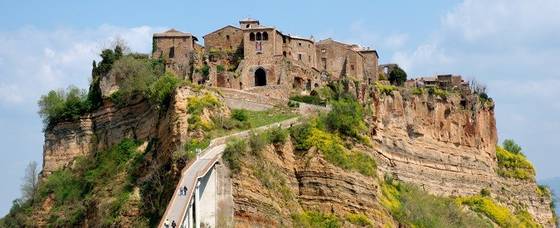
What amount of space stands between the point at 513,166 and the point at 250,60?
90.9 feet

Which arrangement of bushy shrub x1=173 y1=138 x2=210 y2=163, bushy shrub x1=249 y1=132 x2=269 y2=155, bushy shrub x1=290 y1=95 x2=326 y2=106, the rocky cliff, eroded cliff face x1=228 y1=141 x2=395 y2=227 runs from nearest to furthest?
eroded cliff face x1=228 y1=141 x2=395 y2=227, bushy shrub x1=173 y1=138 x2=210 y2=163, the rocky cliff, bushy shrub x1=249 y1=132 x2=269 y2=155, bushy shrub x1=290 y1=95 x2=326 y2=106

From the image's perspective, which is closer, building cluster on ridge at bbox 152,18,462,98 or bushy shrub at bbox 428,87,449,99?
building cluster on ridge at bbox 152,18,462,98

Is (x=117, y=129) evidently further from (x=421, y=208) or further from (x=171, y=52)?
(x=421, y=208)

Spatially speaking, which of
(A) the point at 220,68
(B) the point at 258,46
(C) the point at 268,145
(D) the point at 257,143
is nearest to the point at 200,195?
(D) the point at 257,143

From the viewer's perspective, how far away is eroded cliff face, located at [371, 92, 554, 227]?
78875mm

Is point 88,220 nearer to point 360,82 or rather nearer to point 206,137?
point 206,137

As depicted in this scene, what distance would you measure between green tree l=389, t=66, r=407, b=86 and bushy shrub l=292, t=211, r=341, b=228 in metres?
28.5

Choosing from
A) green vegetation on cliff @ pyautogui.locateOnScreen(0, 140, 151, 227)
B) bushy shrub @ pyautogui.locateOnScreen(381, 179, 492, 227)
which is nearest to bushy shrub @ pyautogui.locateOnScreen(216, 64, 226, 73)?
green vegetation on cliff @ pyautogui.locateOnScreen(0, 140, 151, 227)

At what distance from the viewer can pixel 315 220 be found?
6041 cm

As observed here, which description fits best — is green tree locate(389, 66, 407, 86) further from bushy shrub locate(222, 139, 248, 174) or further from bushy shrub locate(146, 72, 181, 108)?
bushy shrub locate(222, 139, 248, 174)

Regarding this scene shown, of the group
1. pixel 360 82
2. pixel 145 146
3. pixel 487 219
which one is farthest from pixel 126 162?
pixel 487 219

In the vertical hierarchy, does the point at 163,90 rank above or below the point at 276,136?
above

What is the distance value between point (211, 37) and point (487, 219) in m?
23.2

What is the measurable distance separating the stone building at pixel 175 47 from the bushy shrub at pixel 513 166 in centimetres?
2877
